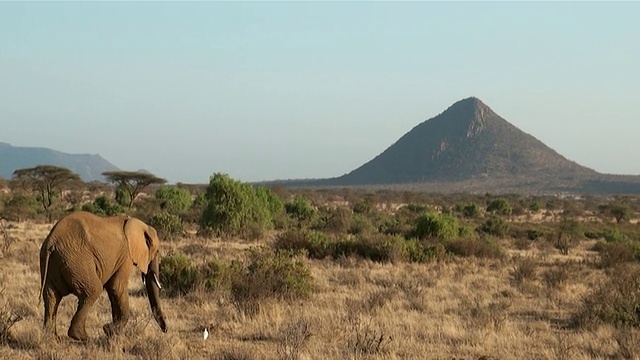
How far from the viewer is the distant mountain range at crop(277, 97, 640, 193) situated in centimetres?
13950

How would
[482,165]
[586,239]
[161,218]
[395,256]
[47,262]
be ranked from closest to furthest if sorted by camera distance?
[47,262], [395,256], [161,218], [586,239], [482,165]

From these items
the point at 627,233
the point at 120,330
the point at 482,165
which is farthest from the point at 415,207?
the point at 482,165

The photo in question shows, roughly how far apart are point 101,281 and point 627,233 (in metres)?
32.1

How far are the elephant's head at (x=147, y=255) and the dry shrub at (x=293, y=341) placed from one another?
5.19 ft

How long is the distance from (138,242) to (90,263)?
28.9 inches

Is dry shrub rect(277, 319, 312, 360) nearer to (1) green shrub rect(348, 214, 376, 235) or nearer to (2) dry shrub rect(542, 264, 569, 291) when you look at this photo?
(2) dry shrub rect(542, 264, 569, 291)

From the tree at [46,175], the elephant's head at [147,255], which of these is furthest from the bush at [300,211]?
the elephant's head at [147,255]

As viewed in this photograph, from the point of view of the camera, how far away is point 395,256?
800 inches

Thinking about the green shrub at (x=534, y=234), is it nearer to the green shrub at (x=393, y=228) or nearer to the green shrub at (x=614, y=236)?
the green shrub at (x=614, y=236)

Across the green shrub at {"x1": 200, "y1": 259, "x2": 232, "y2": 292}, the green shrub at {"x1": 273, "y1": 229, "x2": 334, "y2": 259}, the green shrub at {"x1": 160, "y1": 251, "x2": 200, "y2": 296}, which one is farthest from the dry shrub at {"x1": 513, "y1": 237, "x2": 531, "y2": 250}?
the green shrub at {"x1": 160, "y1": 251, "x2": 200, "y2": 296}

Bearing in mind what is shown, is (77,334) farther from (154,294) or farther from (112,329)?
(154,294)

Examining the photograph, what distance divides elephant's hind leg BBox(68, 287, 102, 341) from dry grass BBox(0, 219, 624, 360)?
14 cm

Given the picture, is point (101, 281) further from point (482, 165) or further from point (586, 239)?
point (482, 165)

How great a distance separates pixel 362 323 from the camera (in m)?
11.0
